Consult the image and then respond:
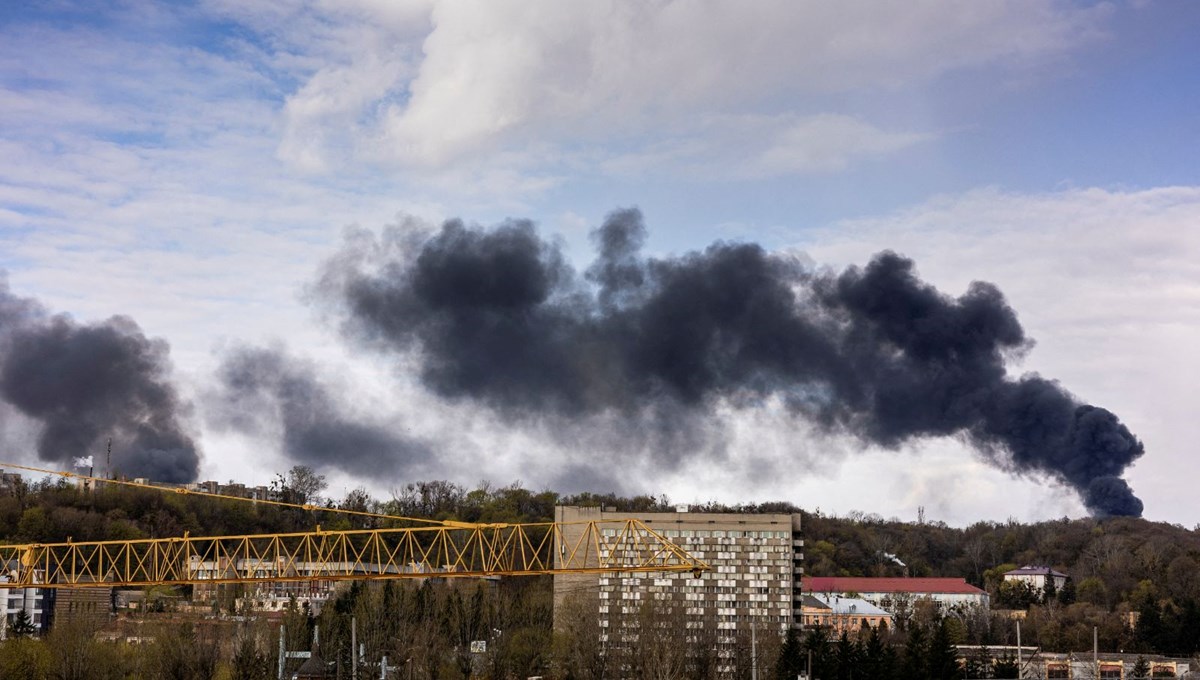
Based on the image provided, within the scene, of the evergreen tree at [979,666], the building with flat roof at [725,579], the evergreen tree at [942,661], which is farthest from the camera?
the building with flat roof at [725,579]

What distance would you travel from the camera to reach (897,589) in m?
142

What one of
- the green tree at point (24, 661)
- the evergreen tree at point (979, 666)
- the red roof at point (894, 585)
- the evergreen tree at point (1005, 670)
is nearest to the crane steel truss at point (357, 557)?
the green tree at point (24, 661)

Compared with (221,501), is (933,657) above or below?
below

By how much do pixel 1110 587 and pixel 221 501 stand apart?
8548 cm

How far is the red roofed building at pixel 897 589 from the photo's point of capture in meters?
136

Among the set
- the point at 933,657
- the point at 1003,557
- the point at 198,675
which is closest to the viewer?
the point at 198,675

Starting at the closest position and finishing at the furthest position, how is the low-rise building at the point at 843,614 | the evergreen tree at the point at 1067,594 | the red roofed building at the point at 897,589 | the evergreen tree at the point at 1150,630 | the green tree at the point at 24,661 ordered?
the green tree at the point at 24,661
the evergreen tree at the point at 1150,630
the low-rise building at the point at 843,614
the evergreen tree at the point at 1067,594
the red roofed building at the point at 897,589

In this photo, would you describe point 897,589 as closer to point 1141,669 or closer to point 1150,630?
point 1150,630

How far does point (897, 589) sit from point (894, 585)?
1146 mm

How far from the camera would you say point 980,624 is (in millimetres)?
116375

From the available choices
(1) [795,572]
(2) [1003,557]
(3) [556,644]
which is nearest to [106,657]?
(3) [556,644]

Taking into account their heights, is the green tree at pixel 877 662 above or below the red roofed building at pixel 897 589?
below

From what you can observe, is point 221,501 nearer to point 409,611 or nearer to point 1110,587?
point 409,611

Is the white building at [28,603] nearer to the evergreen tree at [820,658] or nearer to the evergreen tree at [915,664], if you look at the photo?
the evergreen tree at [820,658]
